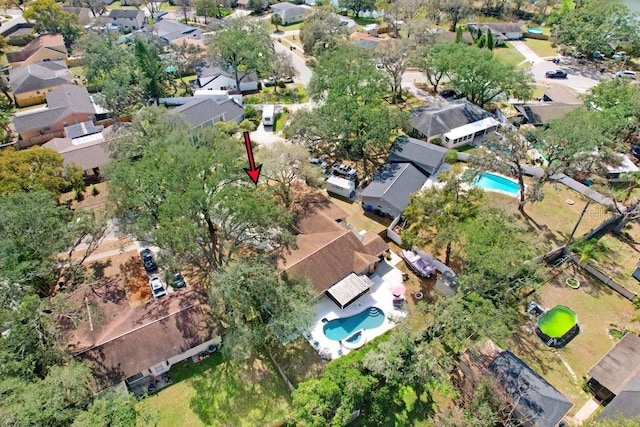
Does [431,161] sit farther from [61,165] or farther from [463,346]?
[61,165]

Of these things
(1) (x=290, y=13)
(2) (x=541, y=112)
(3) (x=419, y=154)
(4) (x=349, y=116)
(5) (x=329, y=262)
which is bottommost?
(5) (x=329, y=262)

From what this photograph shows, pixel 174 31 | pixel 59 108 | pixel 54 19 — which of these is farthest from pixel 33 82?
pixel 174 31

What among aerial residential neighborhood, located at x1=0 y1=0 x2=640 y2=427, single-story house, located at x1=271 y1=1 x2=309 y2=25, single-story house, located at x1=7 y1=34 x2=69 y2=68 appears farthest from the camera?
single-story house, located at x1=271 y1=1 x2=309 y2=25

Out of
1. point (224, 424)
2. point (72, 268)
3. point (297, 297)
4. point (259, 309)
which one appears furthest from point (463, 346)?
point (72, 268)

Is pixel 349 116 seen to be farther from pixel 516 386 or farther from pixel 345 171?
pixel 516 386

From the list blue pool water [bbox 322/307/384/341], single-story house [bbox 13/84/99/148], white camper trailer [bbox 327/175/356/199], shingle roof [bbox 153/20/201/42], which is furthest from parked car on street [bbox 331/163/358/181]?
shingle roof [bbox 153/20/201/42]

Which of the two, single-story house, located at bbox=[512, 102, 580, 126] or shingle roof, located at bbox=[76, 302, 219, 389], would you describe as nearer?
shingle roof, located at bbox=[76, 302, 219, 389]

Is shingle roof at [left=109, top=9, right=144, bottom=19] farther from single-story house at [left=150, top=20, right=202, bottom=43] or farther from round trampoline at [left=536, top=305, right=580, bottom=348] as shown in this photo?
round trampoline at [left=536, top=305, right=580, bottom=348]
